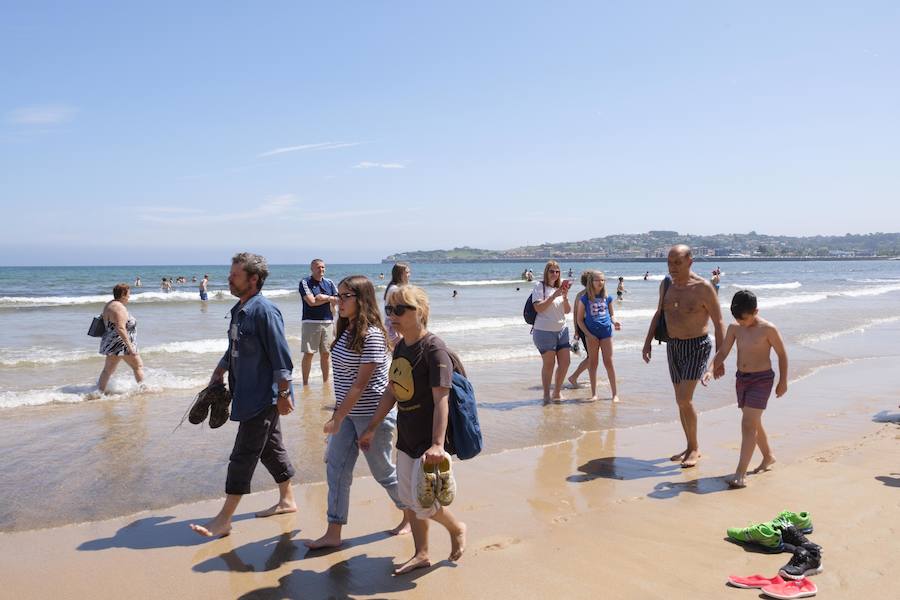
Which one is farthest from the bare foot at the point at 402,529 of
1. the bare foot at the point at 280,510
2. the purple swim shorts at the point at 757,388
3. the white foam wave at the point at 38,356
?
the white foam wave at the point at 38,356

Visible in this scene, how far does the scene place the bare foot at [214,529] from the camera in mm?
4477

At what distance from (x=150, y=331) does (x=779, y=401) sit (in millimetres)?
16581

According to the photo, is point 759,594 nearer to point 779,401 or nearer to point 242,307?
point 242,307

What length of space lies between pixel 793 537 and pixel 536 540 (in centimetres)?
Answer: 152

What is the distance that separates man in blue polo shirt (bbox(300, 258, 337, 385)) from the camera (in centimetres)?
961

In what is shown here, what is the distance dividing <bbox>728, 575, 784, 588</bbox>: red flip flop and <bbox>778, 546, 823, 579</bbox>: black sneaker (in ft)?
0.23

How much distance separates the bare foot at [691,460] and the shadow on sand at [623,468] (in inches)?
2.2

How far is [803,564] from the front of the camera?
12.5 feet

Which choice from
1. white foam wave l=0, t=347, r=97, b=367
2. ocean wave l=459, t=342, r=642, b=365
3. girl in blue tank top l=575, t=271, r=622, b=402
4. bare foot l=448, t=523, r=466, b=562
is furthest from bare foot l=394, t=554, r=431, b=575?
white foam wave l=0, t=347, r=97, b=367

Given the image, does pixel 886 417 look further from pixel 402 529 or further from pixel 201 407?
pixel 201 407

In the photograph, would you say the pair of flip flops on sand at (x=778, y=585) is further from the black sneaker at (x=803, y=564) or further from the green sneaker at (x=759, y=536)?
the green sneaker at (x=759, y=536)

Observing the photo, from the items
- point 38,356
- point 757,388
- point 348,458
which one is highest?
point 757,388

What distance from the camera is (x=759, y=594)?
357 centimetres

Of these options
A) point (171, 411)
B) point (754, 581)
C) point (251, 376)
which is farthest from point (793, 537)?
point (171, 411)
